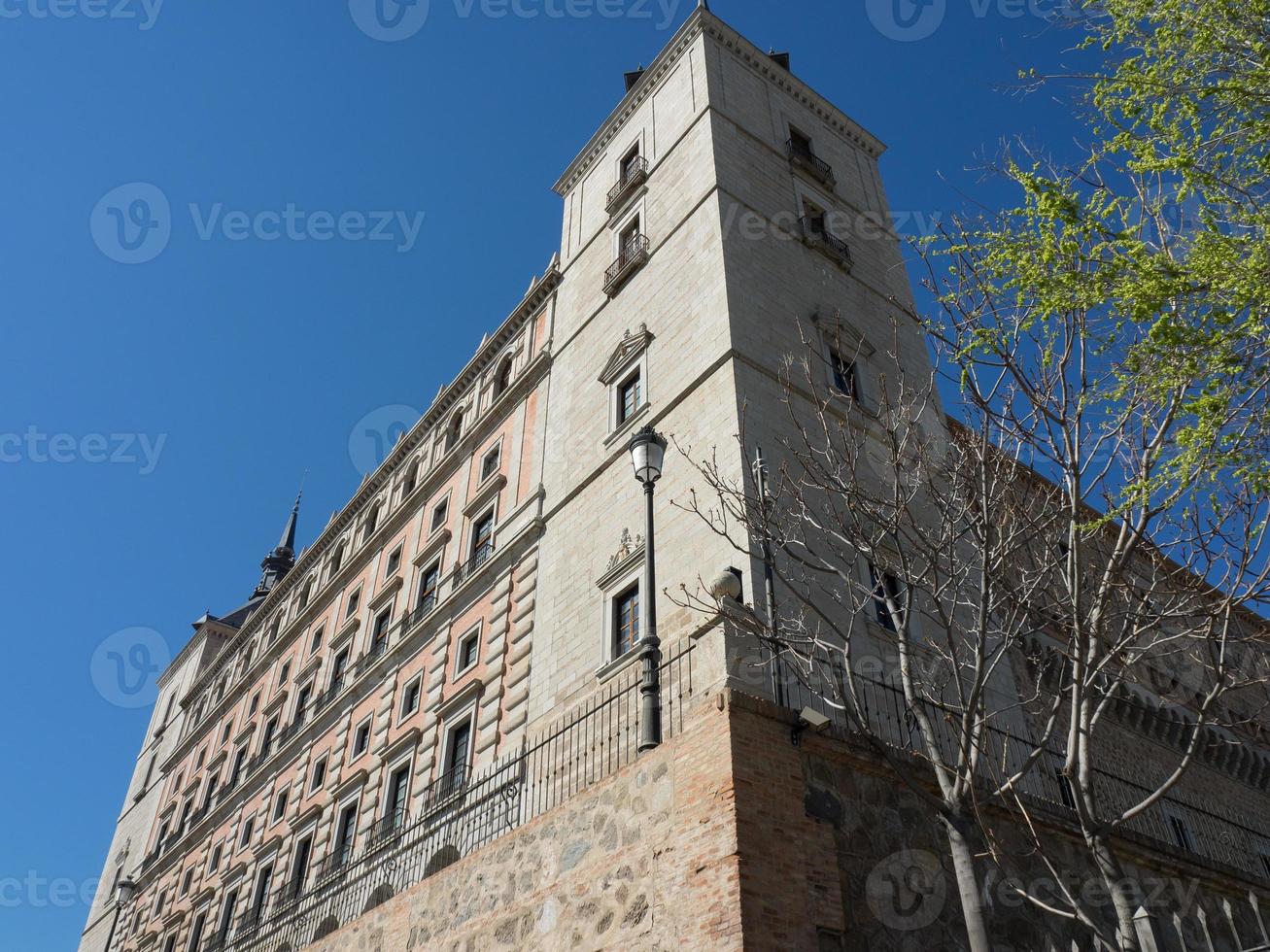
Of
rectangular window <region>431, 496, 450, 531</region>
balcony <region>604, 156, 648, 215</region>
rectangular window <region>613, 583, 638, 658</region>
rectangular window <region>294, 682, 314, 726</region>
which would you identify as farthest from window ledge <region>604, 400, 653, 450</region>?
rectangular window <region>294, 682, 314, 726</region>

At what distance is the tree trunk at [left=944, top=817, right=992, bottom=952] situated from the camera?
29.6 ft

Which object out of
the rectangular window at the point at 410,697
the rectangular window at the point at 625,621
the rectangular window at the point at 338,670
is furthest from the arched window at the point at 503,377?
the rectangular window at the point at 625,621

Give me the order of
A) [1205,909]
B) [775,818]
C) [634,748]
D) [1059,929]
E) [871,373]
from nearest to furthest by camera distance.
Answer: [775,818] → [1059,929] → [634,748] → [1205,909] → [871,373]

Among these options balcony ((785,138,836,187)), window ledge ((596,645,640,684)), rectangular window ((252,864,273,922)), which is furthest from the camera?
rectangular window ((252,864,273,922))

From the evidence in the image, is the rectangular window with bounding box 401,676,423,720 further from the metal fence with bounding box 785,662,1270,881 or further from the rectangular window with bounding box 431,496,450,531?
the metal fence with bounding box 785,662,1270,881

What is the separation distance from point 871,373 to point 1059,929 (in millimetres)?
11719

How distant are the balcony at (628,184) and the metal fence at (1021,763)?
51.0 feet

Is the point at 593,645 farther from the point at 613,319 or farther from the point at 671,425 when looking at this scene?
the point at 613,319

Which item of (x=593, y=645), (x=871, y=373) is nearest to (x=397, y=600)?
(x=593, y=645)

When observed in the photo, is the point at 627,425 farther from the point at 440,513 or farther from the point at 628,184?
the point at 440,513

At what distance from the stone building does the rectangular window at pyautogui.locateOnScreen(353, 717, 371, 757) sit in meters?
0.12

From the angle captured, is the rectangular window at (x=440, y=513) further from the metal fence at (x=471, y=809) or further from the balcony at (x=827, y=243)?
the balcony at (x=827, y=243)

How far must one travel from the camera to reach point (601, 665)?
17.6 m

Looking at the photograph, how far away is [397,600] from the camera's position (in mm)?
29516
